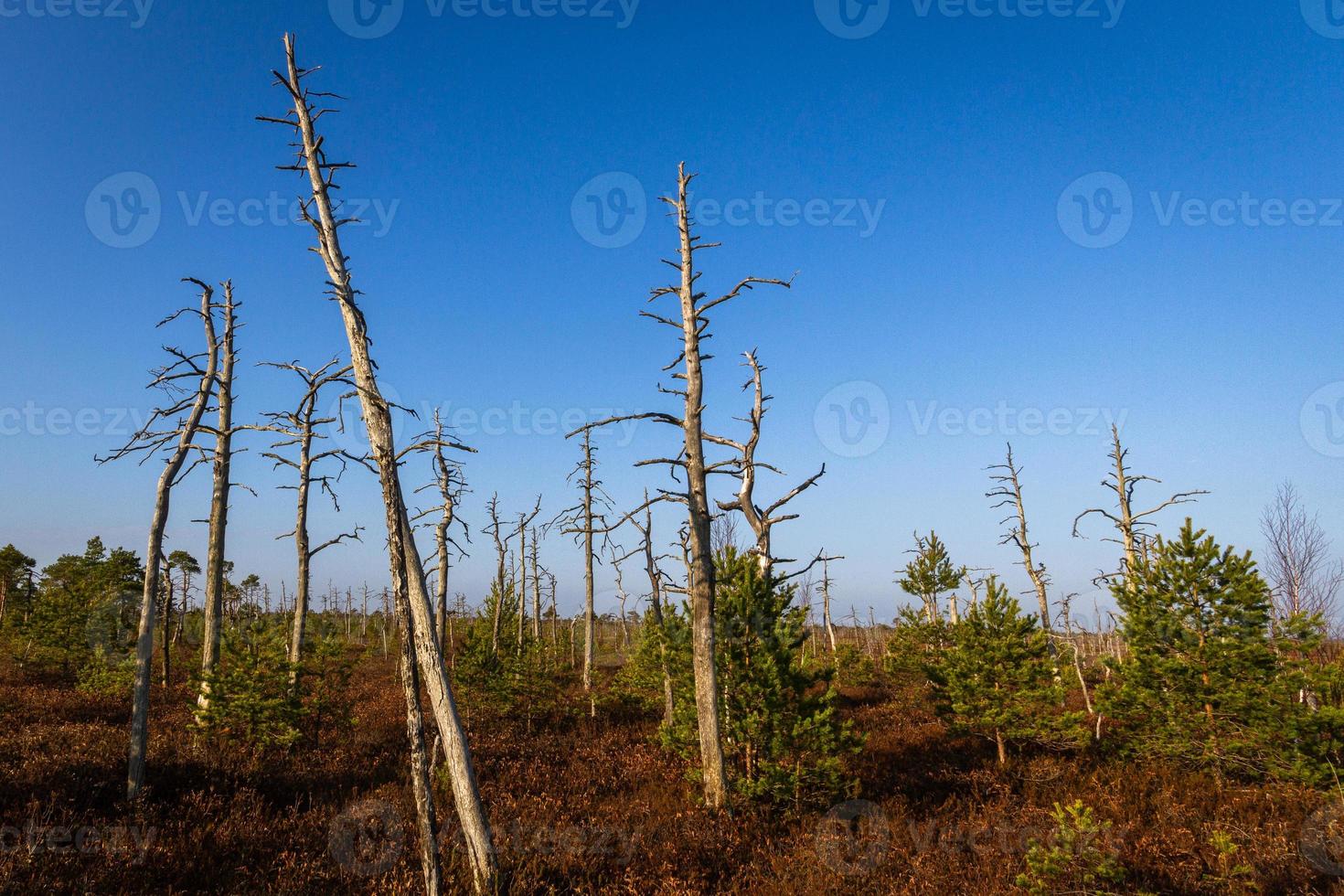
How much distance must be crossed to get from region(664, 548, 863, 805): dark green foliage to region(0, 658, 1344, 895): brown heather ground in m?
0.64

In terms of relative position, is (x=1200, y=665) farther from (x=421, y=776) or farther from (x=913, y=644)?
(x=421, y=776)

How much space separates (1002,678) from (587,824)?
10.0 m

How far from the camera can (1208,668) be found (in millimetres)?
11797

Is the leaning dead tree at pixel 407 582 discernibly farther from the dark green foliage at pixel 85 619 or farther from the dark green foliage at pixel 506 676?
the dark green foliage at pixel 85 619

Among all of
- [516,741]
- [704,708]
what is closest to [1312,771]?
[704,708]

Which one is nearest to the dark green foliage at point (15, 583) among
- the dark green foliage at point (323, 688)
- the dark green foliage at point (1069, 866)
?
the dark green foliage at point (323, 688)

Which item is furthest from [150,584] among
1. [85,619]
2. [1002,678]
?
[85,619]

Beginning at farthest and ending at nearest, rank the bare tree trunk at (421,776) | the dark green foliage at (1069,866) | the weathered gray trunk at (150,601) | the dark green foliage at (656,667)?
1. the dark green foliage at (656,667)
2. the weathered gray trunk at (150,601)
3. the bare tree trunk at (421,776)
4. the dark green foliage at (1069,866)

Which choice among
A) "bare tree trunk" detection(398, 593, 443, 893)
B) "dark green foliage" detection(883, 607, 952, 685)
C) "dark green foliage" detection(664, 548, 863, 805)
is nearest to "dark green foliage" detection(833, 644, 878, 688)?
"dark green foliage" detection(883, 607, 952, 685)

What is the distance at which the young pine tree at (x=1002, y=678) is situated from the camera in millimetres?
13820

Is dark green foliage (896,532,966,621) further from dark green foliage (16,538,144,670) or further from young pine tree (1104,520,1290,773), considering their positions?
dark green foliage (16,538,144,670)

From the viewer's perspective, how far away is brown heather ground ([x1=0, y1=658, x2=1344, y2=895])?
23.2ft

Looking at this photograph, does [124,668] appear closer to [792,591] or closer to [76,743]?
[76,743]

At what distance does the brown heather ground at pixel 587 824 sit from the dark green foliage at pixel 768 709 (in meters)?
0.64
